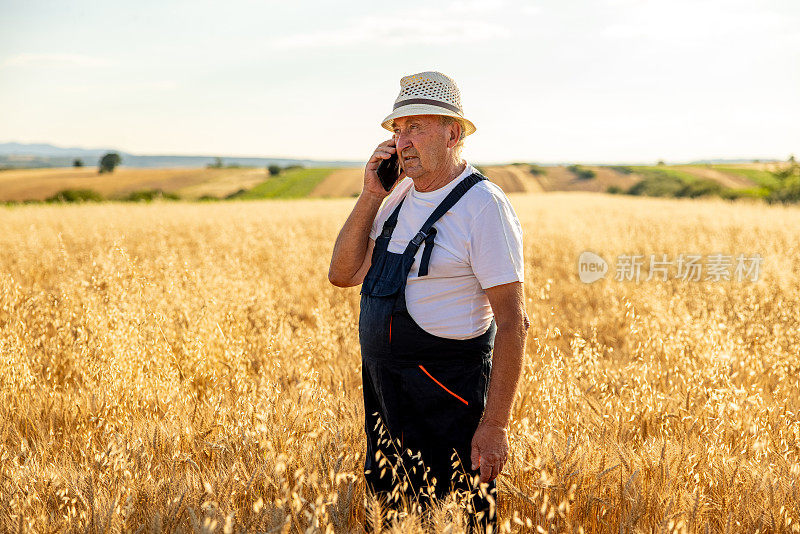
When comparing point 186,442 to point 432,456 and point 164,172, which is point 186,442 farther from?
point 164,172

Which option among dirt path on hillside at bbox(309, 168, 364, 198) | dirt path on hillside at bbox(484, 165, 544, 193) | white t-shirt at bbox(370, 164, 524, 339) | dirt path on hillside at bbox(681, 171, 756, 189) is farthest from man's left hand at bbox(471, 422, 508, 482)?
dirt path on hillside at bbox(681, 171, 756, 189)

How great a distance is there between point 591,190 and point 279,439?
70700 millimetres

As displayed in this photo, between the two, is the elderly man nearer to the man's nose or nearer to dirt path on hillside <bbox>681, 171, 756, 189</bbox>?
the man's nose

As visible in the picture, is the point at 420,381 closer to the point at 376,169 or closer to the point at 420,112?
the point at 376,169

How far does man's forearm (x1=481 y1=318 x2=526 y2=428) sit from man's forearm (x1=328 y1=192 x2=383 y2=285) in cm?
73

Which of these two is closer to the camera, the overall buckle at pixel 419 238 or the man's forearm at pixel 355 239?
the overall buckle at pixel 419 238

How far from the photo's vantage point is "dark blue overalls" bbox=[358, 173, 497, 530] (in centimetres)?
220

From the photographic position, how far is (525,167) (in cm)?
8356

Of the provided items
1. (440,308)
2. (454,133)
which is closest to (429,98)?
(454,133)

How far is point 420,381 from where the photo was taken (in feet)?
7.36

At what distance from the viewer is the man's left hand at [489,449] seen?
2.13 meters

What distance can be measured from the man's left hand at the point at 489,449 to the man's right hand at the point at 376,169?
0.99m

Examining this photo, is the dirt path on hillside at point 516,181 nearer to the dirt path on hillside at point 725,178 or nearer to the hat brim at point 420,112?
the dirt path on hillside at point 725,178

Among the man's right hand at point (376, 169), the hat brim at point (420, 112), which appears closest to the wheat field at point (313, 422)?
the man's right hand at point (376, 169)
